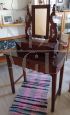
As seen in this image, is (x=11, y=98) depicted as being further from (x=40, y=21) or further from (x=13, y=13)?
(x=13, y=13)

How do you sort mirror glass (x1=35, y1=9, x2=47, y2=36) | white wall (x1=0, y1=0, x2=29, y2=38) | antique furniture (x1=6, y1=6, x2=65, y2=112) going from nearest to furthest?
antique furniture (x1=6, y1=6, x2=65, y2=112) → mirror glass (x1=35, y1=9, x2=47, y2=36) → white wall (x1=0, y1=0, x2=29, y2=38)

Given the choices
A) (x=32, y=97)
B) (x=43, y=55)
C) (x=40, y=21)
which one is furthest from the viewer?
(x=32, y=97)

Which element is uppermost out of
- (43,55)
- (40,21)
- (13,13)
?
(13,13)

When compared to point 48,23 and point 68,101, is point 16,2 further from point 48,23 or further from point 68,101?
point 68,101

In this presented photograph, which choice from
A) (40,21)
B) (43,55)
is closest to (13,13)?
(40,21)

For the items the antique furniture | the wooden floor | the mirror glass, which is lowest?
the wooden floor

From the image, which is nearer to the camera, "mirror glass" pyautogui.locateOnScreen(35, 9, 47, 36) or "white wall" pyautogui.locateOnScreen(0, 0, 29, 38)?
"mirror glass" pyautogui.locateOnScreen(35, 9, 47, 36)

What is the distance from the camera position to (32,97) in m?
2.11

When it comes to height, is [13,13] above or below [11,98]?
above

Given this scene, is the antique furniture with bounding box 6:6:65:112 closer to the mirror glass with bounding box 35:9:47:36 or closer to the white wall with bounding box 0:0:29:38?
the mirror glass with bounding box 35:9:47:36

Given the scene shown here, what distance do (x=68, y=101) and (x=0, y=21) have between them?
6.74 ft

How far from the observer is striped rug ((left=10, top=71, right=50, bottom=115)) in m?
1.87

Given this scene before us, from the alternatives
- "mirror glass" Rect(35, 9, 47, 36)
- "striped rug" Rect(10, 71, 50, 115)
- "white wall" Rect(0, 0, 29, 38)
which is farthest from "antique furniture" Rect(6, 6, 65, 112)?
"white wall" Rect(0, 0, 29, 38)

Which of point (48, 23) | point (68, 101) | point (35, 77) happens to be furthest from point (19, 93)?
Answer: point (48, 23)
